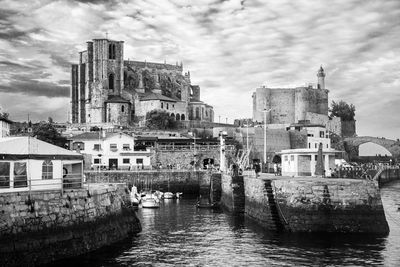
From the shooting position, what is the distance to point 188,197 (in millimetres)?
57500

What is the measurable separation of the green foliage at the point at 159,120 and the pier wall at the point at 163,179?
126ft

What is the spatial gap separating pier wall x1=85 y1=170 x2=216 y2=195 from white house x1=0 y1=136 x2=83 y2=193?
33329 millimetres

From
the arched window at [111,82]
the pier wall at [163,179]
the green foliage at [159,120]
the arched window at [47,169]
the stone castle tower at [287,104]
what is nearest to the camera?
the arched window at [47,169]

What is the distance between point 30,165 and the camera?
24.7m

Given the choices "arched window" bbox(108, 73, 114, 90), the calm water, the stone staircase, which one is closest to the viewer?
the calm water

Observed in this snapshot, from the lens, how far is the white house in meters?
23.5

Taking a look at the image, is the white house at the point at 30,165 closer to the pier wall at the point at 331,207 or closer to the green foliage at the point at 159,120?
the pier wall at the point at 331,207

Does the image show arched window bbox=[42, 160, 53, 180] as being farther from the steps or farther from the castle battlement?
the castle battlement

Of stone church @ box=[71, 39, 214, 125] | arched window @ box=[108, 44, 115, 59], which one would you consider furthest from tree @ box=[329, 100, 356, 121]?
arched window @ box=[108, 44, 115, 59]

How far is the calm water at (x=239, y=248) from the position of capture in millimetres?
23766

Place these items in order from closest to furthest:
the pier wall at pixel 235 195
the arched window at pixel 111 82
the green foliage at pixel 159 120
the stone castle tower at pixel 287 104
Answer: the pier wall at pixel 235 195 → the green foliage at pixel 159 120 → the arched window at pixel 111 82 → the stone castle tower at pixel 287 104

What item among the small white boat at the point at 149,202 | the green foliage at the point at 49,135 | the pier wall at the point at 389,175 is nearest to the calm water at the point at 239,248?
the small white boat at the point at 149,202

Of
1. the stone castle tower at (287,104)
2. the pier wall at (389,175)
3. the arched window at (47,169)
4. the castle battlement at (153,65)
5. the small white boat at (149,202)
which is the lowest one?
the small white boat at (149,202)

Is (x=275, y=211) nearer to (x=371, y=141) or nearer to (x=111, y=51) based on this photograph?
(x=371, y=141)
